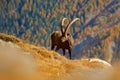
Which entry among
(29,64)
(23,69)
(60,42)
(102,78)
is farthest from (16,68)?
(60,42)

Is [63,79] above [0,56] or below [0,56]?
below

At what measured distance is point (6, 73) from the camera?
552 centimetres

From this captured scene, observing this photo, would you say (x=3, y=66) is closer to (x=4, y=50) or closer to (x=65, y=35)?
(x=4, y=50)

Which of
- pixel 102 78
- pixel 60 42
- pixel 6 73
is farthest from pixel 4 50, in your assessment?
pixel 60 42

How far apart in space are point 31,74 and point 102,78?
102cm

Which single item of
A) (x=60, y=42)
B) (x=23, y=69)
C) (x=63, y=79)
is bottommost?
(x=60, y=42)

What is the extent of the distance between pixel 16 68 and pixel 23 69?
0.44 ft

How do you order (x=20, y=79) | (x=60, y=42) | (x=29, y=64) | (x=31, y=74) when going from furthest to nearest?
(x=60, y=42) → (x=29, y=64) → (x=31, y=74) → (x=20, y=79)

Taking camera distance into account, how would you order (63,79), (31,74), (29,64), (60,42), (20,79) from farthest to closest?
(60,42)
(63,79)
(29,64)
(31,74)
(20,79)

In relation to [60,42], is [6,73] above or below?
above

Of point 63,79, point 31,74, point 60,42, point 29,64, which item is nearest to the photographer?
point 31,74

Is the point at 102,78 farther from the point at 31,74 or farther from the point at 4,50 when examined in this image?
the point at 4,50

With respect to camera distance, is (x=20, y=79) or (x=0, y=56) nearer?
(x=20, y=79)

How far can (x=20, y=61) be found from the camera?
19.4 ft
